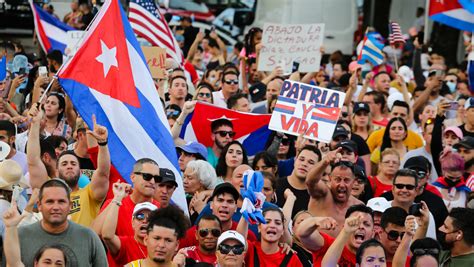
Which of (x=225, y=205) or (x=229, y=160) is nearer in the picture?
(x=225, y=205)

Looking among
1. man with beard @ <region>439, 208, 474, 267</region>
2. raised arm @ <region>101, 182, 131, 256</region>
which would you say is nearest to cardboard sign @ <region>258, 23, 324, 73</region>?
man with beard @ <region>439, 208, 474, 267</region>

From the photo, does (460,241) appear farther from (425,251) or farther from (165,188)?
(165,188)

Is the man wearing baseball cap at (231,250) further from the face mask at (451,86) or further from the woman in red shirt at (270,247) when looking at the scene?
the face mask at (451,86)

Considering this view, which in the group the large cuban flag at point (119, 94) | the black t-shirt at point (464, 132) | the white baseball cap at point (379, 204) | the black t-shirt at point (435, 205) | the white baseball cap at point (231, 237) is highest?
the large cuban flag at point (119, 94)

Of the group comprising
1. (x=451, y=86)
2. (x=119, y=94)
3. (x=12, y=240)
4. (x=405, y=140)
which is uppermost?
(x=119, y=94)

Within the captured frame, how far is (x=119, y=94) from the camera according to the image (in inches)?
507

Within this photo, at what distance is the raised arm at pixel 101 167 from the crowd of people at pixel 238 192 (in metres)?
0.01

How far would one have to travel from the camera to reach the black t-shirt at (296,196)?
13109 mm

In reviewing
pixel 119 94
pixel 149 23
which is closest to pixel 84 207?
pixel 119 94

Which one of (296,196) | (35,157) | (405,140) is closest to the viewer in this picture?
(35,157)

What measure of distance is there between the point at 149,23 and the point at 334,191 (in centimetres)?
651

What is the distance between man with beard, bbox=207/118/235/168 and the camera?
48.1 ft

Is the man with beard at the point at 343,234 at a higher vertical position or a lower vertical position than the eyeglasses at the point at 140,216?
lower

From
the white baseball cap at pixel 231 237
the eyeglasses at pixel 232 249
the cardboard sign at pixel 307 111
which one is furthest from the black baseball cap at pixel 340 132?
the eyeglasses at pixel 232 249
